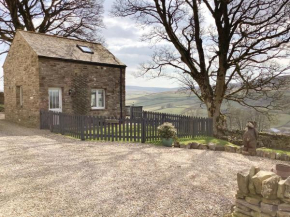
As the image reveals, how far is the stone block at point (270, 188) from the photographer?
3678mm

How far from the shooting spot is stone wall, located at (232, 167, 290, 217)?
366 cm

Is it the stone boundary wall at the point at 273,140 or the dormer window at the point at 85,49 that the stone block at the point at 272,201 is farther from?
the dormer window at the point at 85,49

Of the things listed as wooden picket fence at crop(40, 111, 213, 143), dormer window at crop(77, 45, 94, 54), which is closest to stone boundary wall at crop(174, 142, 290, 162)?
wooden picket fence at crop(40, 111, 213, 143)

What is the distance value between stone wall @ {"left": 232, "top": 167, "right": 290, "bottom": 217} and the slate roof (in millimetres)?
14670

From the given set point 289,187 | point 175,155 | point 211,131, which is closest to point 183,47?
point 211,131

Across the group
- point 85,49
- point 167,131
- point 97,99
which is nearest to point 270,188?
point 167,131

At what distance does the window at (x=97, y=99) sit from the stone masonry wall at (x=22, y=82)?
4258 millimetres

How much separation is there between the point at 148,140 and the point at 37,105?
8393mm

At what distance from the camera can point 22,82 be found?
55.0 ft

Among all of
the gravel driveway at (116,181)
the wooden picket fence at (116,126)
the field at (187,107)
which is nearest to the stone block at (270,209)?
the gravel driveway at (116,181)

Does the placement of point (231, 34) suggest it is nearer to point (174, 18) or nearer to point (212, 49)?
point (212, 49)

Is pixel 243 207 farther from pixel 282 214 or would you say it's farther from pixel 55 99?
pixel 55 99

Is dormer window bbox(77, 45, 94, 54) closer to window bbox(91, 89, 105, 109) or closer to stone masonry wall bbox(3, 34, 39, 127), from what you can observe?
window bbox(91, 89, 105, 109)

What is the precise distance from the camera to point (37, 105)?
15.2 m
